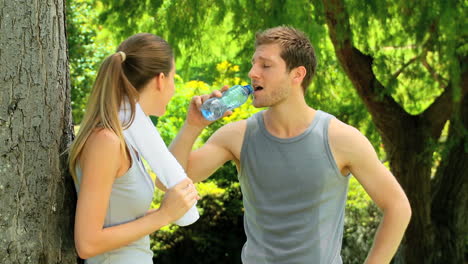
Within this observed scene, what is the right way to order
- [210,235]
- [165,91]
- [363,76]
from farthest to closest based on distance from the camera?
1. [210,235]
2. [363,76]
3. [165,91]

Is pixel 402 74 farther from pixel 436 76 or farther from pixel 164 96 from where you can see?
pixel 164 96

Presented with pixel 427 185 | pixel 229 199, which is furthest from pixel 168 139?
pixel 427 185

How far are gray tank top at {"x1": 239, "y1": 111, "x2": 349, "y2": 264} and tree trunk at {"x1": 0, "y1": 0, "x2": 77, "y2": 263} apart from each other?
815 millimetres

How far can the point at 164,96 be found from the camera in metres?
2.26

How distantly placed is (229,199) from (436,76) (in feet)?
9.72

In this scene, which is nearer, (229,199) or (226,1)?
(226,1)

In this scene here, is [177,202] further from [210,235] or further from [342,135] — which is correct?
[210,235]

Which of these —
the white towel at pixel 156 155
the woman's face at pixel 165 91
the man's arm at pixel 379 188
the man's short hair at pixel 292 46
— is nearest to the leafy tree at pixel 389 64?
the man's short hair at pixel 292 46

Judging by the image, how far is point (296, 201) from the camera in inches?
109

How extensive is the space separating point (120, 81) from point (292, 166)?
2.97 feet

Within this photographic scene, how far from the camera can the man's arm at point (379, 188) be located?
273cm

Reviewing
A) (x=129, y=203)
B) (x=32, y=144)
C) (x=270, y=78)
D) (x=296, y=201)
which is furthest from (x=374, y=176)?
(x=32, y=144)

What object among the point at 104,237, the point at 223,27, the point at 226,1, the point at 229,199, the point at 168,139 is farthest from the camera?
the point at 168,139

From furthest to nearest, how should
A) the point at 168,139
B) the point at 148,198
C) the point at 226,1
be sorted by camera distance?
the point at 168,139 → the point at 226,1 → the point at 148,198
